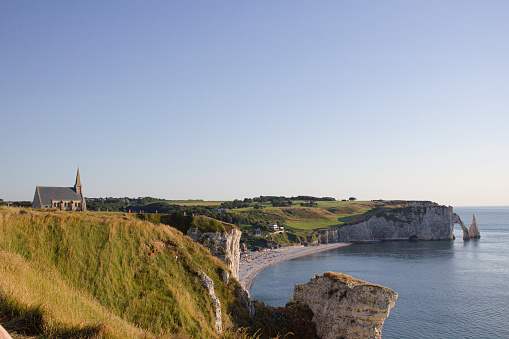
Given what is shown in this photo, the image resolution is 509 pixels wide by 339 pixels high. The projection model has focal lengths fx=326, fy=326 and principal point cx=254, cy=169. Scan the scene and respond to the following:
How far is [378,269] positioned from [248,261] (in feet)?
154

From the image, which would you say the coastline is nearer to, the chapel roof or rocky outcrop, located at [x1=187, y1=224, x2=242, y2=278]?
the chapel roof

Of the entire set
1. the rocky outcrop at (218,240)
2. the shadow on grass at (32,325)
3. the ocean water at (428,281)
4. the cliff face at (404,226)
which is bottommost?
the ocean water at (428,281)

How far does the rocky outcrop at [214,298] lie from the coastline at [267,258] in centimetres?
6276

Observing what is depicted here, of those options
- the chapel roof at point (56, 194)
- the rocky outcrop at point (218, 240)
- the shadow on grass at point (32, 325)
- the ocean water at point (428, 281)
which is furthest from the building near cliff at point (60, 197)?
the shadow on grass at point (32, 325)

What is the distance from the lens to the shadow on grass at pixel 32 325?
8797 mm

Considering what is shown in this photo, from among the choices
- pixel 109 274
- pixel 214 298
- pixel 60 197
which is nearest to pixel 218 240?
pixel 214 298

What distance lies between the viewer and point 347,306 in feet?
97.3

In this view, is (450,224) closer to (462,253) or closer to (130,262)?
(462,253)

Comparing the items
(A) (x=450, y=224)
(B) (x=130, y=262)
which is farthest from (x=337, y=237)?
(B) (x=130, y=262)

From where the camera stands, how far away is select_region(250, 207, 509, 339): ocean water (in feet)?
186

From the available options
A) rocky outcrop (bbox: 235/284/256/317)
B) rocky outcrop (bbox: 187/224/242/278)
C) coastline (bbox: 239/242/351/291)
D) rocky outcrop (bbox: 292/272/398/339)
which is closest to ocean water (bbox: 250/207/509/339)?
coastline (bbox: 239/242/351/291)

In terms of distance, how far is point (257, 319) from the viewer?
31.1 metres

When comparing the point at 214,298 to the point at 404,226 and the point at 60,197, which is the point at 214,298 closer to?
the point at 60,197

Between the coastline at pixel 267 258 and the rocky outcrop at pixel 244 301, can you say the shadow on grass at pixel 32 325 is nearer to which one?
the rocky outcrop at pixel 244 301
